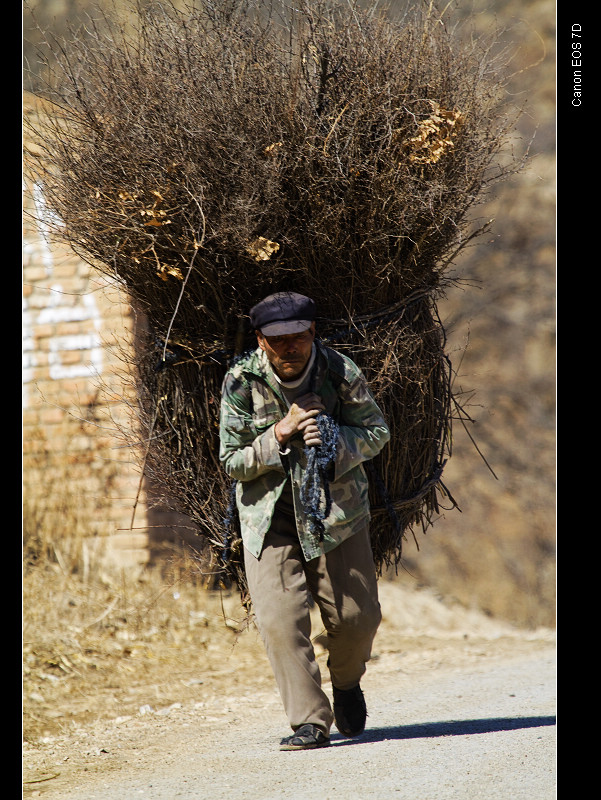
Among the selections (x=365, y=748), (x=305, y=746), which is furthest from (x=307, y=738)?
(x=365, y=748)

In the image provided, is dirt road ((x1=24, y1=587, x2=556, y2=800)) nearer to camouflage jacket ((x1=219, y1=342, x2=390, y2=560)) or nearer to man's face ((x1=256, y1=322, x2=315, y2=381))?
camouflage jacket ((x1=219, y1=342, x2=390, y2=560))

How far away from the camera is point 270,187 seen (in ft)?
10.2

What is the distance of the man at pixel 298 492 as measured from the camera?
3.16 metres

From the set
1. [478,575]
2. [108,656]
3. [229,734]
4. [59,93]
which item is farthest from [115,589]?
[478,575]

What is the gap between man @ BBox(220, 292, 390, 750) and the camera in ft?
10.4

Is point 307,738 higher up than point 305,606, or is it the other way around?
point 305,606

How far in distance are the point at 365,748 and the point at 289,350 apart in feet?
5.07

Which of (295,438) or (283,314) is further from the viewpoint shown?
(295,438)

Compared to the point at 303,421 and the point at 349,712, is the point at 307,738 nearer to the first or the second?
the point at 349,712

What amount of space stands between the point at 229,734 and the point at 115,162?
272 centimetres

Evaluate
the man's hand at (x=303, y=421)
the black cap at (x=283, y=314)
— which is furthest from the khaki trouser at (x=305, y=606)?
the black cap at (x=283, y=314)

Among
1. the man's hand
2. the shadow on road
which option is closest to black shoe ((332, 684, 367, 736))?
the shadow on road

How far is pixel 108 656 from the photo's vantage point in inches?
239

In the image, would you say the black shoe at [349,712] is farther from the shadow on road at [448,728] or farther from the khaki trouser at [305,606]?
the khaki trouser at [305,606]
